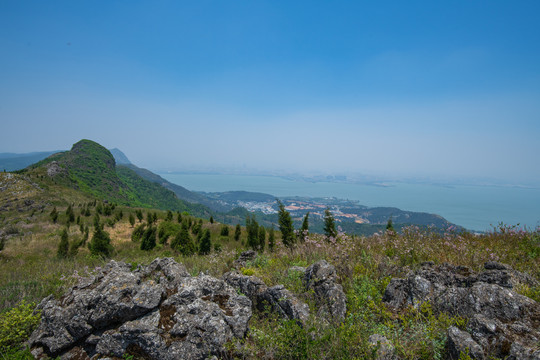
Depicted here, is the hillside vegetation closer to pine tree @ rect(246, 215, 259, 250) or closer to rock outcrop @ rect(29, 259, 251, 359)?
rock outcrop @ rect(29, 259, 251, 359)

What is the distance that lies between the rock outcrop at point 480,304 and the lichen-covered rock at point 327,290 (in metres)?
0.85

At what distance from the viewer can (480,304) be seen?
3205mm

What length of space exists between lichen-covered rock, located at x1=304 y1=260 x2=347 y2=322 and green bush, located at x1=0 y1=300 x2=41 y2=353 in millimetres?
4568

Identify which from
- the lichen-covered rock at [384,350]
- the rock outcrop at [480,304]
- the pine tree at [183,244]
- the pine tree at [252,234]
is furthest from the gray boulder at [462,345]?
the pine tree at [252,234]

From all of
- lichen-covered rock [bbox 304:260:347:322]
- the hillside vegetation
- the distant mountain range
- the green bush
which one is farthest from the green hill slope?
lichen-covered rock [bbox 304:260:347:322]

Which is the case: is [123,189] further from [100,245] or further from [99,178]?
[100,245]

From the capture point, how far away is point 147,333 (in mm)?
3021

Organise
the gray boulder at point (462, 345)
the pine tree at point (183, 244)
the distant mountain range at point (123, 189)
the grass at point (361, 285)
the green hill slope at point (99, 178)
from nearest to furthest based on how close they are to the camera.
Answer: the gray boulder at point (462, 345) < the grass at point (361, 285) < the pine tree at point (183, 244) < the green hill slope at point (99, 178) < the distant mountain range at point (123, 189)

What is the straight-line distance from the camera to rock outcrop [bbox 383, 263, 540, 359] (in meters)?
2.54

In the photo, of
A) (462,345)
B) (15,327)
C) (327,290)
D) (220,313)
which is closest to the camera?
(462,345)

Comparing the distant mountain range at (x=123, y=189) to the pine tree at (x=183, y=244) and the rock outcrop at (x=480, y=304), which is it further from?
the rock outcrop at (x=480, y=304)

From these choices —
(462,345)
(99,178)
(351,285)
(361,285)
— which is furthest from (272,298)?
(99,178)

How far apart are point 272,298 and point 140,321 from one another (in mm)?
2019

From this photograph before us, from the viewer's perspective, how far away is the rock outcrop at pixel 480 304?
254cm
